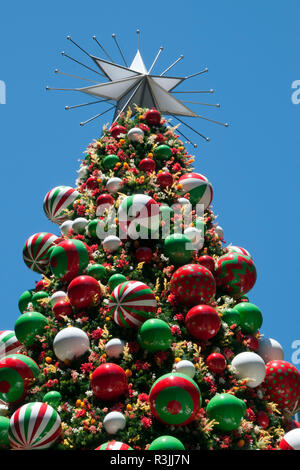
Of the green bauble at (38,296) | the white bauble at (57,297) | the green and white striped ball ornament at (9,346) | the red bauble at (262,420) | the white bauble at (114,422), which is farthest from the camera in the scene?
the green bauble at (38,296)

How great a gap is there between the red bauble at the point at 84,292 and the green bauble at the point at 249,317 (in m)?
3.64

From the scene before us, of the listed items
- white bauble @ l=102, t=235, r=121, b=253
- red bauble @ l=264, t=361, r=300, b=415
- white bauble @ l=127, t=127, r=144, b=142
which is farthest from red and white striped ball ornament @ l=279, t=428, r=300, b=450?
white bauble @ l=127, t=127, r=144, b=142

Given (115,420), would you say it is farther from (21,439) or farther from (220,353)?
(220,353)

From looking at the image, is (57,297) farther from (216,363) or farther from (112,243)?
(216,363)

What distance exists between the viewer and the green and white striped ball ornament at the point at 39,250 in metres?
16.0

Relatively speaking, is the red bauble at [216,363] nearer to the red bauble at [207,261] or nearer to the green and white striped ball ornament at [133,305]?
the green and white striped ball ornament at [133,305]

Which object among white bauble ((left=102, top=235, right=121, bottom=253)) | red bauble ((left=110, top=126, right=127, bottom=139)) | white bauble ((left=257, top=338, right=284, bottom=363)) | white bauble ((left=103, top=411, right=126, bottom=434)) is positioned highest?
red bauble ((left=110, top=126, right=127, bottom=139))

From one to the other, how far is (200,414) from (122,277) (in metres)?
3.94

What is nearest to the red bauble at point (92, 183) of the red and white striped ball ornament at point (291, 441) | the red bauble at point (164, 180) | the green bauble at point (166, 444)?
the red bauble at point (164, 180)

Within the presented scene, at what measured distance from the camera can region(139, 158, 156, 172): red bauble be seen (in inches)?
635

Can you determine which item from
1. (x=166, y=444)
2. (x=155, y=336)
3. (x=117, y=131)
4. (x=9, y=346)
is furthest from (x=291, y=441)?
(x=117, y=131)

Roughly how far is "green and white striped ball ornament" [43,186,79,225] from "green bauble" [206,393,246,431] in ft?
29.1

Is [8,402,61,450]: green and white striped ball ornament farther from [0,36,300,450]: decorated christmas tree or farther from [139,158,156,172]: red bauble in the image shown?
[139,158,156,172]: red bauble
